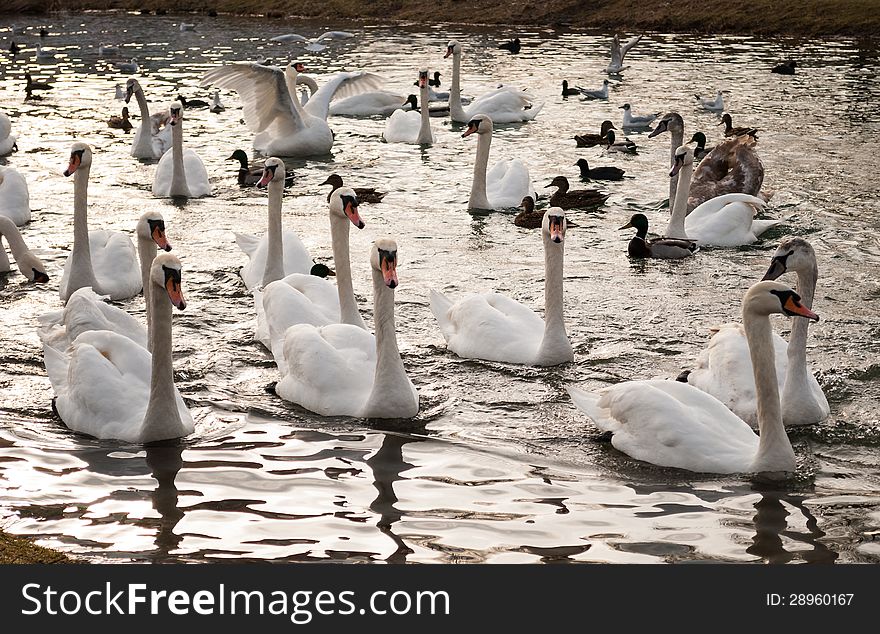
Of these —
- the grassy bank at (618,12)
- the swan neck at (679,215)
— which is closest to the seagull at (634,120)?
the swan neck at (679,215)

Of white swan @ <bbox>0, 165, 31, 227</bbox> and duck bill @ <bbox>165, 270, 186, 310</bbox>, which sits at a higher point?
→ duck bill @ <bbox>165, 270, 186, 310</bbox>

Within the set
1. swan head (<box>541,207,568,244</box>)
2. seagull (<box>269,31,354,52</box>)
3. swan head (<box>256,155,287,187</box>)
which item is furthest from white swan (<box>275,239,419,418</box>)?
seagull (<box>269,31,354,52</box>)

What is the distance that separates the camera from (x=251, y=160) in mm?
20234

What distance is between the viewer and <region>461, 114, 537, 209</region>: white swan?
53.6ft

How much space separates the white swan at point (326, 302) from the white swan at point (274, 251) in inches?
43.4

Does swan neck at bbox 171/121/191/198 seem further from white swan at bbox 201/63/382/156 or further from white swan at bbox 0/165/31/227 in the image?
white swan at bbox 201/63/382/156

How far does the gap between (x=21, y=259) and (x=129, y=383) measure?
4.63 metres

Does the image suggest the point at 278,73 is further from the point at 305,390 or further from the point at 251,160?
the point at 305,390

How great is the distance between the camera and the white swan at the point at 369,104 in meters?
24.6

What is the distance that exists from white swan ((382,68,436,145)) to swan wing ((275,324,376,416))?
11843mm

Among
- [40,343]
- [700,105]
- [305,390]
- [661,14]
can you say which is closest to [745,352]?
[305,390]

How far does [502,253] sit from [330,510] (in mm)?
7317

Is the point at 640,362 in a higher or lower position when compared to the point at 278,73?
lower
